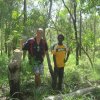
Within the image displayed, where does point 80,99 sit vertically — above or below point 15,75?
below

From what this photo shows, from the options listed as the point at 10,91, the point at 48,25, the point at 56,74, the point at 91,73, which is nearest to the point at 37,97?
the point at 10,91

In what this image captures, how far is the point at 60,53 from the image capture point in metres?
9.33

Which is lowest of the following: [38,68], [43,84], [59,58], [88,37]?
[43,84]

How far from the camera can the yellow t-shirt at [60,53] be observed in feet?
30.3

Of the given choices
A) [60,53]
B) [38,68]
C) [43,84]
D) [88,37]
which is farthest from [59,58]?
[88,37]

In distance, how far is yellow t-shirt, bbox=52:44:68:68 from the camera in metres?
9.24

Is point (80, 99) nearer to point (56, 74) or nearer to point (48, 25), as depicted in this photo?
point (56, 74)

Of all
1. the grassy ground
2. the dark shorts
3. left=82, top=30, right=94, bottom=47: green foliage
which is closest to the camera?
the grassy ground

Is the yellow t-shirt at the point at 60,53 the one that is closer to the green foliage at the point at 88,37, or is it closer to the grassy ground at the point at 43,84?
the grassy ground at the point at 43,84

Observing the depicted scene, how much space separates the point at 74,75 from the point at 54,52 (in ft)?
8.18

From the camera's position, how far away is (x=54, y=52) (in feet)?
30.3

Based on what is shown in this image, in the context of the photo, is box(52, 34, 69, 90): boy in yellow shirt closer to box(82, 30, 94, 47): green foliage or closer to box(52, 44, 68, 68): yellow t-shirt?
box(52, 44, 68, 68): yellow t-shirt

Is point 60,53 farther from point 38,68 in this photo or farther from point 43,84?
point 43,84

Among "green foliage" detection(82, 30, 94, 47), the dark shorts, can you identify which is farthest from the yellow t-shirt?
"green foliage" detection(82, 30, 94, 47)
